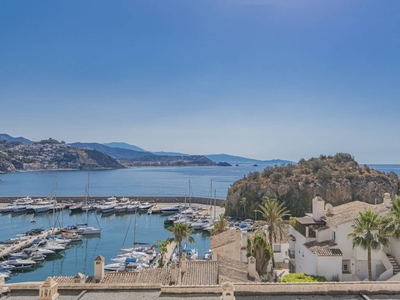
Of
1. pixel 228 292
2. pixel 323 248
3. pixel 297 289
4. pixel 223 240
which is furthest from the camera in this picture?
pixel 223 240

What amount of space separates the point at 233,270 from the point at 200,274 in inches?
123

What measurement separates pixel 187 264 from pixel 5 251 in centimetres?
4137

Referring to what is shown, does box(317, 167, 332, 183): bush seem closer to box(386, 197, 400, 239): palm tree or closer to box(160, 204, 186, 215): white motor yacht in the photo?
box(160, 204, 186, 215): white motor yacht

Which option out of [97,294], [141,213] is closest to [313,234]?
[97,294]

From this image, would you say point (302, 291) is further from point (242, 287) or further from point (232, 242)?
point (232, 242)

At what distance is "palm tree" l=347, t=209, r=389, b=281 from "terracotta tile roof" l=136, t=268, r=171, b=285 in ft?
46.9

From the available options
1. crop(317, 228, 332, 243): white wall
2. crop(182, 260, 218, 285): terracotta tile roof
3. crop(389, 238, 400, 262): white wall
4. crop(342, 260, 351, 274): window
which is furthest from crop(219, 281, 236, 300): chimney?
crop(317, 228, 332, 243): white wall

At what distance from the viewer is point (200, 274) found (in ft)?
83.1

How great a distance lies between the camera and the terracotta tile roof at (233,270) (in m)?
25.1

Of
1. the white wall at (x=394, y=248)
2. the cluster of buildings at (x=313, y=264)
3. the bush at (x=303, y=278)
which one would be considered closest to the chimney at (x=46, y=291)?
the cluster of buildings at (x=313, y=264)

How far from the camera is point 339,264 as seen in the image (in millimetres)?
26906

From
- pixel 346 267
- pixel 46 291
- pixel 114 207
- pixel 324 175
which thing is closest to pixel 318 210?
pixel 346 267

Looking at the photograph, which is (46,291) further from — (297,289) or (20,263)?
(20,263)

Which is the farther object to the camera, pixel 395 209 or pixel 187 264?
pixel 187 264
